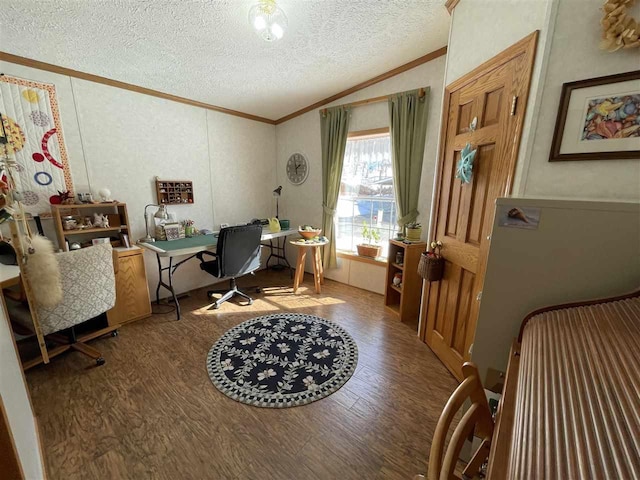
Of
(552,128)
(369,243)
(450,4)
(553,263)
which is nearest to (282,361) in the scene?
(553,263)

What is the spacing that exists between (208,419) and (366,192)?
2844mm

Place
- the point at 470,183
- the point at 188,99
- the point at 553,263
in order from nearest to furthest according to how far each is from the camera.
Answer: the point at 553,263 → the point at 470,183 → the point at 188,99

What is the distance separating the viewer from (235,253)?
275 centimetres

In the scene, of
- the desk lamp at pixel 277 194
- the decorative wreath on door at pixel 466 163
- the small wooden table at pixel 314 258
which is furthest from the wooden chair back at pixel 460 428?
the desk lamp at pixel 277 194

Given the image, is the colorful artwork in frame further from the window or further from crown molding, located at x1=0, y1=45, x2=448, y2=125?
the window

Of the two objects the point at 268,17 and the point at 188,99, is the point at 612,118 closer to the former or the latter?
the point at 268,17

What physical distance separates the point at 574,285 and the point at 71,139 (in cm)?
375

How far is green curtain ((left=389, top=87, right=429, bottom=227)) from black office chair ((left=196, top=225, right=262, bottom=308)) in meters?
1.67

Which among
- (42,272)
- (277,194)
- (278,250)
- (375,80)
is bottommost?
(278,250)

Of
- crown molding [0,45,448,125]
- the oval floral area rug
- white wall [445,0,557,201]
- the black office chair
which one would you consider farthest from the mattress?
crown molding [0,45,448,125]

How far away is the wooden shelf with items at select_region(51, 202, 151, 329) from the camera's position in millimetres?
2340

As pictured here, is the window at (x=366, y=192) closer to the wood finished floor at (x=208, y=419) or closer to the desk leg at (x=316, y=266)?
the desk leg at (x=316, y=266)

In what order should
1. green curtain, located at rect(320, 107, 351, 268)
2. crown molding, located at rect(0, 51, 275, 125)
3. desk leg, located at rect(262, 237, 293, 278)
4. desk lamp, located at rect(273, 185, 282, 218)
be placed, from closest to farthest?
crown molding, located at rect(0, 51, 275, 125) < green curtain, located at rect(320, 107, 351, 268) < desk lamp, located at rect(273, 185, 282, 218) < desk leg, located at rect(262, 237, 293, 278)

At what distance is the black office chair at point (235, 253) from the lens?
2.63 metres
